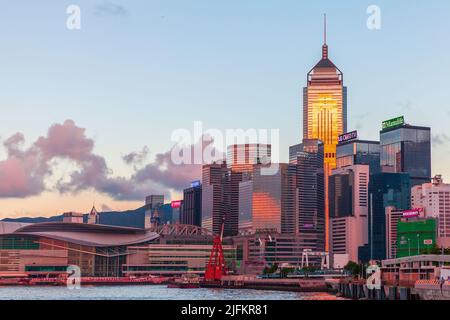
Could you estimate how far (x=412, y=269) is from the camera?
104938 millimetres

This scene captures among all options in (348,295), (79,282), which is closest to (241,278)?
(79,282)

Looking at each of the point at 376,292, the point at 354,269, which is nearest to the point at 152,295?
the point at 376,292

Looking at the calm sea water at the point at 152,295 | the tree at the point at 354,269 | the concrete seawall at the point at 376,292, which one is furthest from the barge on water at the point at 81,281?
the concrete seawall at the point at 376,292

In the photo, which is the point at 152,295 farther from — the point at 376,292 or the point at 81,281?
the point at 81,281

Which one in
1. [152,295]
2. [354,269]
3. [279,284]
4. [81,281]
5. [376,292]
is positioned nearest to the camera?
[376,292]

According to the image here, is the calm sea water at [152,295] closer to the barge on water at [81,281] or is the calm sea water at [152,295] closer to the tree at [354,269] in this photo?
the tree at [354,269]

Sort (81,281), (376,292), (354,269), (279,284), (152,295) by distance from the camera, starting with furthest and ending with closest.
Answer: (81,281) → (354,269) → (279,284) → (152,295) → (376,292)

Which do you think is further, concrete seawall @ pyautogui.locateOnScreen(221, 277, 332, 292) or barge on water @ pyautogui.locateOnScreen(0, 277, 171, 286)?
barge on water @ pyautogui.locateOnScreen(0, 277, 171, 286)

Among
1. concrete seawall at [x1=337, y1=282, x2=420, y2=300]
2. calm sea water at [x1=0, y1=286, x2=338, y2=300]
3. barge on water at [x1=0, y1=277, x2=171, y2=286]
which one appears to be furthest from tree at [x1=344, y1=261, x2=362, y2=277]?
concrete seawall at [x1=337, y1=282, x2=420, y2=300]

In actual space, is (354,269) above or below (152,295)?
above

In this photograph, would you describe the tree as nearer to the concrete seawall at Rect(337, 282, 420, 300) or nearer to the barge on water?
the barge on water
